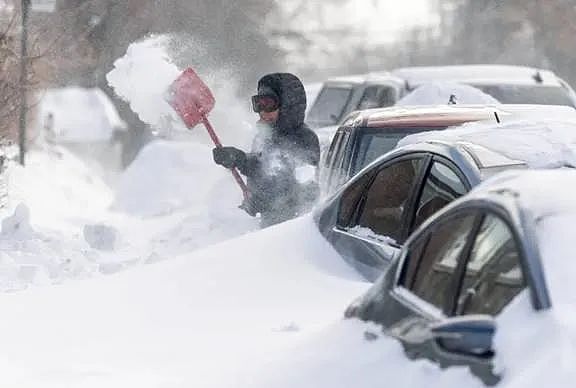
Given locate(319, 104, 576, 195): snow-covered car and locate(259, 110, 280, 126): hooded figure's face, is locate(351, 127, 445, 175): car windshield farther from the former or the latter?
locate(259, 110, 280, 126): hooded figure's face

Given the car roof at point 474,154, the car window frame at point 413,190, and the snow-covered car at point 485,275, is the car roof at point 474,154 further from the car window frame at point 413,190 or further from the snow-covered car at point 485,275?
the snow-covered car at point 485,275

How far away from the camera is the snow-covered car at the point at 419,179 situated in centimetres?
748

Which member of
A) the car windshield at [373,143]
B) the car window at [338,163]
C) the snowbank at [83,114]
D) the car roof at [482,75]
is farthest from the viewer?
the snowbank at [83,114]

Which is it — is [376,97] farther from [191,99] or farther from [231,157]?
[231,157]

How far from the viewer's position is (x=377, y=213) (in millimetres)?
8117

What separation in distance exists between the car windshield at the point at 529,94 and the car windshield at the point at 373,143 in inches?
214

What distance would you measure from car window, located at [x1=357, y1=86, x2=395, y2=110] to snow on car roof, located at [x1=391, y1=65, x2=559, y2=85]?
0.93 feet

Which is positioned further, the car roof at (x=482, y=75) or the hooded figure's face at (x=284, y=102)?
the car roof at (x=482, y=75)

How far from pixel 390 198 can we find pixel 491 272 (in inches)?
119

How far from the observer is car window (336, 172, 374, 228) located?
8211mm

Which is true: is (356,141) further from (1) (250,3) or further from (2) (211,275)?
(1) (250,3)

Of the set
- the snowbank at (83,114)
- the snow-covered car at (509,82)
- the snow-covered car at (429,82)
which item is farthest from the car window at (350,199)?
the snowbank at (83,114)

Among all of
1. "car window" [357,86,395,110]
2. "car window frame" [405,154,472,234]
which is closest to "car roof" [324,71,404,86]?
"car window" [357,86,395,110]

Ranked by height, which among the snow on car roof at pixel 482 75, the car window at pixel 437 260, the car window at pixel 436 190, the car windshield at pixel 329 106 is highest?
the car window at pixel 437 260
